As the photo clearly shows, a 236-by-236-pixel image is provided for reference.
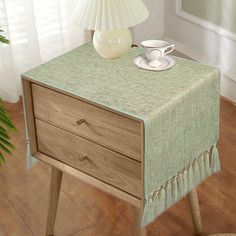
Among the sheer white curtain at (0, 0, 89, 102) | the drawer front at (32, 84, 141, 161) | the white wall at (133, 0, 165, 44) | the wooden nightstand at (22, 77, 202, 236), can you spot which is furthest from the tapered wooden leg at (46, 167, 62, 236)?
the white wall at (133, 0, 165, 44)

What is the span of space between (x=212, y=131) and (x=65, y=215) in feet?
2.62

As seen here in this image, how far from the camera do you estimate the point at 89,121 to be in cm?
183

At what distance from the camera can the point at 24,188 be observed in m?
2.64

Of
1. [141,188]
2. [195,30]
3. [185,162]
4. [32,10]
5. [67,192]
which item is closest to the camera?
[141,188]

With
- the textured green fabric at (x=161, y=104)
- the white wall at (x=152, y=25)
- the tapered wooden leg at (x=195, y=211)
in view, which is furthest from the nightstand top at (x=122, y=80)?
the white wall at (x=152, y=25)

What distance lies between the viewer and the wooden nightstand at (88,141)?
5.77ft

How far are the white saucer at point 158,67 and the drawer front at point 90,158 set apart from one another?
0.32m

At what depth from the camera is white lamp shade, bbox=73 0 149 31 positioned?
1812 millimetres

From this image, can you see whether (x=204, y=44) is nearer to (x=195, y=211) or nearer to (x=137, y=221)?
(x=195, y=211)

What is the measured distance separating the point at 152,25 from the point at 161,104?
6.95 feet

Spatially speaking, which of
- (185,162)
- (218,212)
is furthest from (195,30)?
(185,162)

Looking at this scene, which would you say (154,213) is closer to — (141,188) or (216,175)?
(141,188)

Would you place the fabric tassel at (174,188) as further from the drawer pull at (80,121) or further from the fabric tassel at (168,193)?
the drawer pull at (80,121)

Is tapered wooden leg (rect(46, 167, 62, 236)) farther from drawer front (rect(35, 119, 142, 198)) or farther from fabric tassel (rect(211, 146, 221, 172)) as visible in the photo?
fabric tassel (rect(211, 146, 221, 172))
